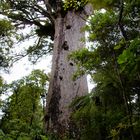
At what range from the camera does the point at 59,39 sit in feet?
26.9

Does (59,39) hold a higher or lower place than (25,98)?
higher

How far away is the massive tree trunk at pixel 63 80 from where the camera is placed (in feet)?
22.2

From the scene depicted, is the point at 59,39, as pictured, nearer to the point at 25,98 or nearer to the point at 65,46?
the point at 65,46

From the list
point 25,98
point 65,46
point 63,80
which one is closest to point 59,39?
point 65,46

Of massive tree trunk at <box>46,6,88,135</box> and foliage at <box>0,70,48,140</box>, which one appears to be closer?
massive tree trunk at <box>46,6,88,135</box>

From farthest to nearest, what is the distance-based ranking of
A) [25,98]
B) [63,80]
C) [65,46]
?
[25,98]
[65,46]
[63,80]

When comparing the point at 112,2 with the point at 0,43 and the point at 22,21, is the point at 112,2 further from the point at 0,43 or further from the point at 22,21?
the point at 22,21

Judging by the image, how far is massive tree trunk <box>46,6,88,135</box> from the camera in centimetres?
676

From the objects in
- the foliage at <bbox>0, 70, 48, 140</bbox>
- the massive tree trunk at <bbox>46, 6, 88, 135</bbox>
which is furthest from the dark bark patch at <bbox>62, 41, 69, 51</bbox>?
the foliage at <bbox>0, 70, 48, 140</bbox>

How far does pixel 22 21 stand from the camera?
1012 centimetres

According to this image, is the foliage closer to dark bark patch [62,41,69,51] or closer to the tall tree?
the tall tree

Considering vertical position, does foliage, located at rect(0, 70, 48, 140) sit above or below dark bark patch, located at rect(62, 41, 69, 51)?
below

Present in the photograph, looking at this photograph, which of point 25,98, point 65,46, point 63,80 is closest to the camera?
point 63,80

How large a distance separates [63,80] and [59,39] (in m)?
1.30
